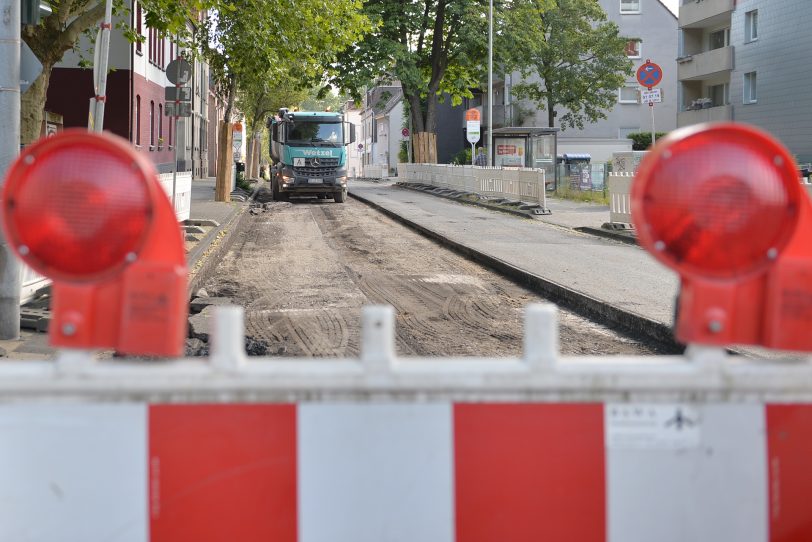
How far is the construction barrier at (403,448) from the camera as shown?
2.23 metres

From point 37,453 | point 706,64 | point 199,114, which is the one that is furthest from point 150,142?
point 37,453

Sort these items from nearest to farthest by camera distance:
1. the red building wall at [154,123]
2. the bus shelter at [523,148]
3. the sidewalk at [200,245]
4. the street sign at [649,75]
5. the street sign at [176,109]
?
the sidewalk at [200,245], the street sign at [176,109], the street sign at [649,75], the red building wall at [154,123], the bus shelter at [523,148]

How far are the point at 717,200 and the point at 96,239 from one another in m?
1.23

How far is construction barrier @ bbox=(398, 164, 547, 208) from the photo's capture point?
93.6 ft

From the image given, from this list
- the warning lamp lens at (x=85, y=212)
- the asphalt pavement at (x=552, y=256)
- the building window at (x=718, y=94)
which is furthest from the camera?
the building window at (x=718, y=94)

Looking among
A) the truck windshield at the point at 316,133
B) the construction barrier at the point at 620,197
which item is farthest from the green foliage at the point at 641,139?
the construction barrier at the point at 620,197

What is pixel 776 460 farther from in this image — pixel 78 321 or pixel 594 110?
pixel 594 110

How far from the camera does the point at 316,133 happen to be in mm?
36469

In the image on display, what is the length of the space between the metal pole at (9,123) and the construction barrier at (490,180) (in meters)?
19.8

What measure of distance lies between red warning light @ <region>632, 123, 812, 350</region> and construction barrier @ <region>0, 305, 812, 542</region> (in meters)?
0.10

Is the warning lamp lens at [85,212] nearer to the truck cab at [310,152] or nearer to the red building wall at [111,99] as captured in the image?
the red building wall at [111,99]

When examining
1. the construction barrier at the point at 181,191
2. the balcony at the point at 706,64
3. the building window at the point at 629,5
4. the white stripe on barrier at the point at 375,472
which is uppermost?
the building window at the point at 629,5

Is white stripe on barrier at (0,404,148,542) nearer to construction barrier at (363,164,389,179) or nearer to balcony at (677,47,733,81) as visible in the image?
balcony at (677,47,733,81)

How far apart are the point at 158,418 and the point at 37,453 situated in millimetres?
249
